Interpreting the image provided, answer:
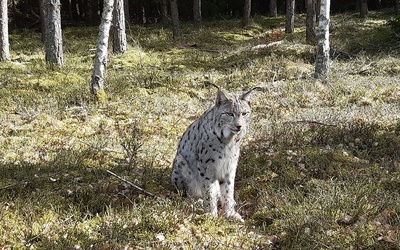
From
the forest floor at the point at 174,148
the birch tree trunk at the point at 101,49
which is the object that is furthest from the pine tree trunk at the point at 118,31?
the birch tree trunk at the point at 101,49

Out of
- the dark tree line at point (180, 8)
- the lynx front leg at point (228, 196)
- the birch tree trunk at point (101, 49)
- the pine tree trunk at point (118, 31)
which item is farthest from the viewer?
the dark tree line at point (180, 8)

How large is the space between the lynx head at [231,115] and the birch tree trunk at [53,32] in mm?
12180

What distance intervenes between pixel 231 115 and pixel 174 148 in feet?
12.0

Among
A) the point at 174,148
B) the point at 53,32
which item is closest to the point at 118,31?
the point at 53,32

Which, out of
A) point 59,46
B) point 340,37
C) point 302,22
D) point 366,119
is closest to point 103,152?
point 366,119

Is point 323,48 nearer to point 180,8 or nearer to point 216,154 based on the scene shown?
point 216,154

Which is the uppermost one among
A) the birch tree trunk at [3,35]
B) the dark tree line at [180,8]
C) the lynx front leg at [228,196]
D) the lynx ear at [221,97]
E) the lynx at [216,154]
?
the dark tree line at [180,8]

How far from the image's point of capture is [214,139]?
20.6 feet

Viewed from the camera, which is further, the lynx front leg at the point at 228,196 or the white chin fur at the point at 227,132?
the lynx front leg at the point at 228,196

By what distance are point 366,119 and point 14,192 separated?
27.6 feet

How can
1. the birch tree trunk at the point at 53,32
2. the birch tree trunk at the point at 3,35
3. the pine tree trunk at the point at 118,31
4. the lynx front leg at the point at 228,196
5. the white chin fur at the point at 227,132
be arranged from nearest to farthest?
1. the white chin fur at the point at 227,132
2. the lynx front leg at the point at 228,196
3. the birch tree trunk at the point at 53,32
4. the birch tree trunk at the point at 3,35
5. the pine tree trunk at the point at 118,31

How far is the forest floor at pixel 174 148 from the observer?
5.57 meters

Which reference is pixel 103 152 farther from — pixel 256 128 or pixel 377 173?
pixel 377 173

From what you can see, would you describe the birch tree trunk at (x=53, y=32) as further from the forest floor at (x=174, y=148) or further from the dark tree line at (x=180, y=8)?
the dark tree line at (x=180, y=8)
